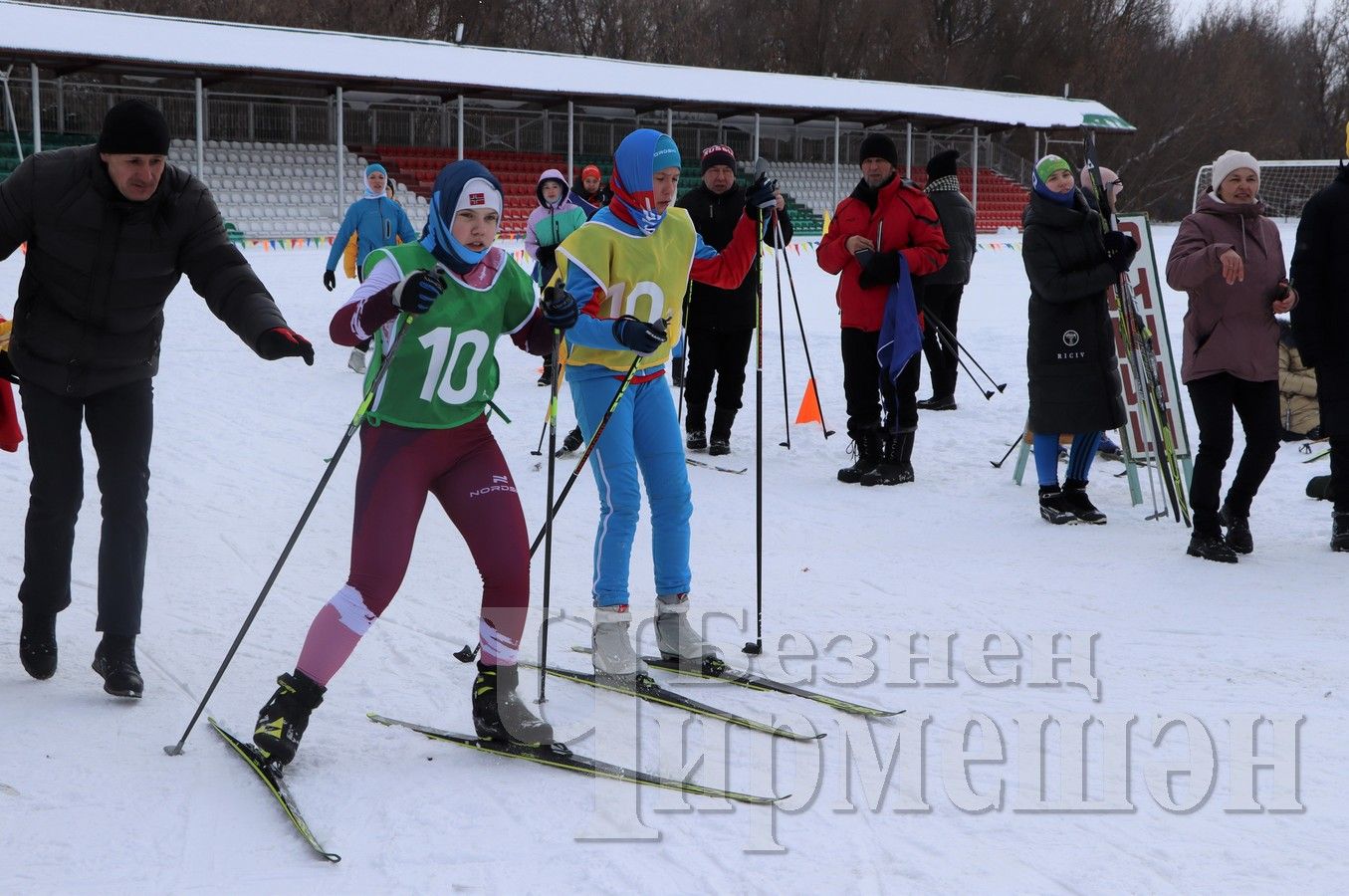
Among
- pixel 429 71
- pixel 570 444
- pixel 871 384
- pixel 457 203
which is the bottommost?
pixel 570 444

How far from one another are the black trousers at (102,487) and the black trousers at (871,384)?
4.17 metres

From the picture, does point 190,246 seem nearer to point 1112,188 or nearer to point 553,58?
point 1112,188

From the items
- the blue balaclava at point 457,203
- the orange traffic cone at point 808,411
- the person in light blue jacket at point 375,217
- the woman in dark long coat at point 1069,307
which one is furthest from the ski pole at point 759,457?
the person in light blue jacket at point 375,217

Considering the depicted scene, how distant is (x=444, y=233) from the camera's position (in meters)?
3.50

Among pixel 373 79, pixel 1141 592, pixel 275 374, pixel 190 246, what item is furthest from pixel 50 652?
pixel 373 79

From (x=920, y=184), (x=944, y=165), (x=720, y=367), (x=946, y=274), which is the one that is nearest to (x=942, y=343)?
(x=946, y=274)

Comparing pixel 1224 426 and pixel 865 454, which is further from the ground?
pixel 1224 426

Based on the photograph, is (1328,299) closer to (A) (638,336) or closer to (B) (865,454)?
(B) (865,454)

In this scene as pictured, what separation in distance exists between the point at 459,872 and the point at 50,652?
1870 millimetres

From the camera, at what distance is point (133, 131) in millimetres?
3645

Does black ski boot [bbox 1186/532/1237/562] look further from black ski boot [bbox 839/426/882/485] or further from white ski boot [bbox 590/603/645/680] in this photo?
white ski boot [bbox 590/603/645/680]

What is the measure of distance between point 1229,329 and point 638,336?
293 cm

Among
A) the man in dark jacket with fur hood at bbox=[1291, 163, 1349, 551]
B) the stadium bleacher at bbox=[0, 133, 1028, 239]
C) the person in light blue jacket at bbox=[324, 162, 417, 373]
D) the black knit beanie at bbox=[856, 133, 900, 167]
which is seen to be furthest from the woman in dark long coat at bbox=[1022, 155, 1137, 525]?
the stadium bleacher at bbox=[0, 133, 1028, 239]

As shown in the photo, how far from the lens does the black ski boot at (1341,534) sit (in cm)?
585
